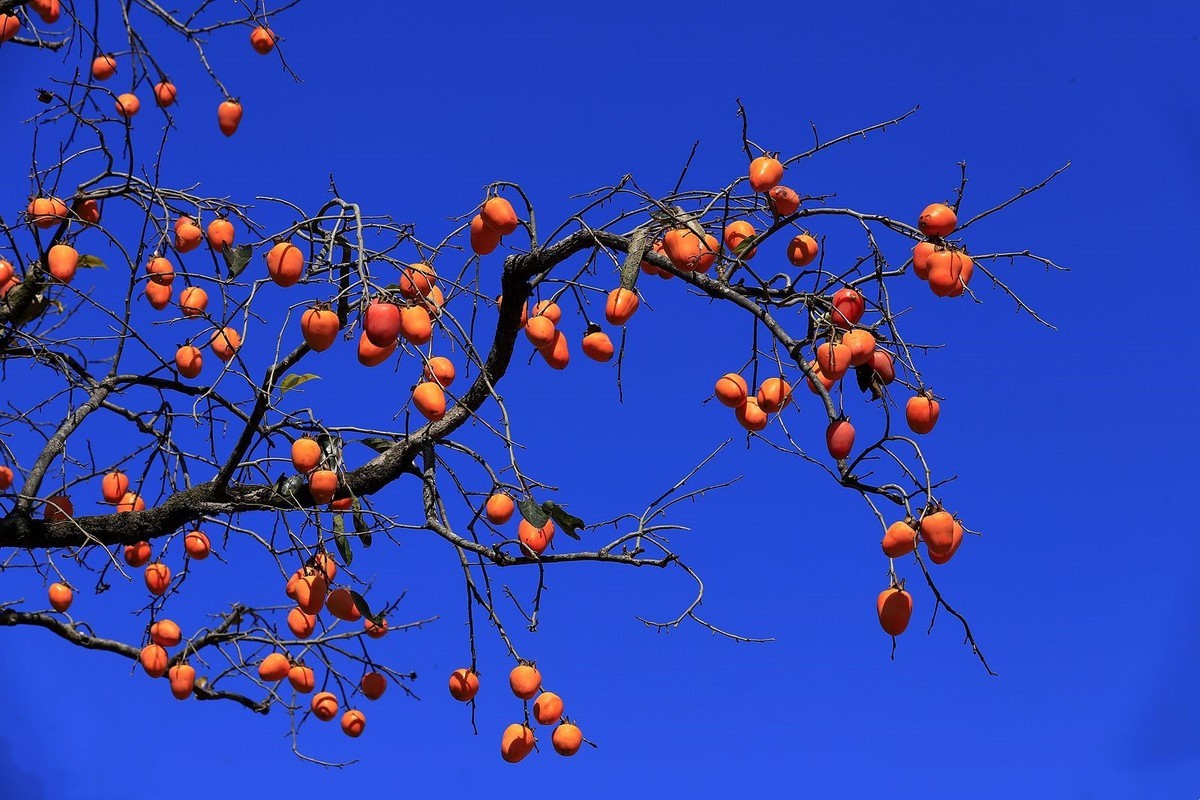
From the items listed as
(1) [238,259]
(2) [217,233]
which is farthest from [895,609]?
(2) [217,233]

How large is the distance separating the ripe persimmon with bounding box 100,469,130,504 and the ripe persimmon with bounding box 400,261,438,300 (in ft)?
5.79

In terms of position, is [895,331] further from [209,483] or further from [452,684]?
[209,483]

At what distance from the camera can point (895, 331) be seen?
287 cm

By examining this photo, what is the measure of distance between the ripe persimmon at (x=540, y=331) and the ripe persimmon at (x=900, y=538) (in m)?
1.03

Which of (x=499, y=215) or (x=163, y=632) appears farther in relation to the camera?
(x=163, y=632)

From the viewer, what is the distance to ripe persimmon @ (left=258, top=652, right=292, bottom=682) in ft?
16.0

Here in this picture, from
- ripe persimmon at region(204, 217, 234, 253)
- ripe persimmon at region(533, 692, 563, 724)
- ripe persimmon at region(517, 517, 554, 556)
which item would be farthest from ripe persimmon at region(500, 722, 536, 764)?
ripe persimmon at region(204, 217, 234, 253)

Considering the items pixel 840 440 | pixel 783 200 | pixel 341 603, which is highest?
pixel 783 200

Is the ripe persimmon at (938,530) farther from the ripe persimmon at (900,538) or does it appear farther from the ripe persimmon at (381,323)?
the ripe persimmon at (381,323)

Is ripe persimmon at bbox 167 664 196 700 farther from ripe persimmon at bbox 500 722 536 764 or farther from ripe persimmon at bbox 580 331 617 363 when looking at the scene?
ripe persimmon at bbox 580 331 617 363

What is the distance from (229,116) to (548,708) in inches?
117

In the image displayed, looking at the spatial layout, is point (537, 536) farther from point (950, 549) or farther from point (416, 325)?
point (950, 549)

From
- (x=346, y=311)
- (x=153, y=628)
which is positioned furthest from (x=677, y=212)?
(x=153, y=628)

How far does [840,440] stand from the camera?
9.18 ft
